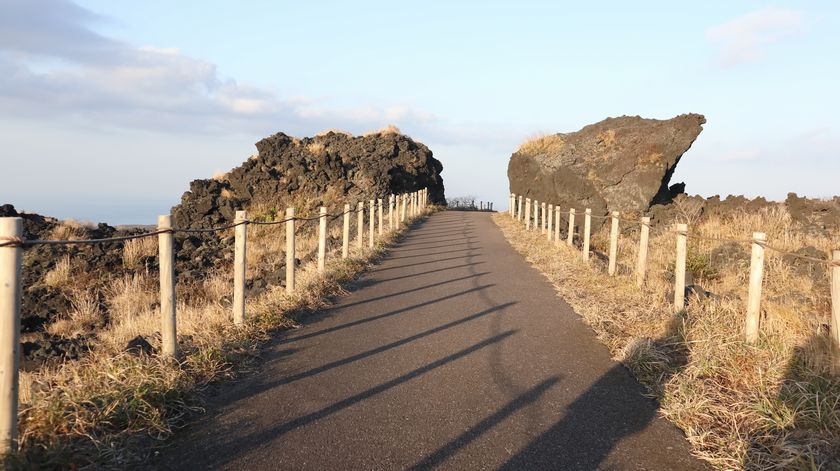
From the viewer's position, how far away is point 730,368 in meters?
5.62

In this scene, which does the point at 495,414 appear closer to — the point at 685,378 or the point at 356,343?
the point at 685,378

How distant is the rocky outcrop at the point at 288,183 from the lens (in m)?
30.2

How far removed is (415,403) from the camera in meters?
5.16

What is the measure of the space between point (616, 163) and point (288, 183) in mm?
17758

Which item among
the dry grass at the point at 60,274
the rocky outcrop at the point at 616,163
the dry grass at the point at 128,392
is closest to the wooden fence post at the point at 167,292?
the dry grass at the point at 128,392

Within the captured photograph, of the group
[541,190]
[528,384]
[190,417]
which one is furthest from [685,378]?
[541,190]

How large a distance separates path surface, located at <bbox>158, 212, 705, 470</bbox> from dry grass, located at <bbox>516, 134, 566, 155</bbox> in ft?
66.8

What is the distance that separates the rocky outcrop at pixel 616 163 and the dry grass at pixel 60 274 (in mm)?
18106

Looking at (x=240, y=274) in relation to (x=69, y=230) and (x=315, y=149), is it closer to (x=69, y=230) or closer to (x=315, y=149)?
(x=69, y=230)

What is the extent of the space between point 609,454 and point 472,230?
68.0 feet

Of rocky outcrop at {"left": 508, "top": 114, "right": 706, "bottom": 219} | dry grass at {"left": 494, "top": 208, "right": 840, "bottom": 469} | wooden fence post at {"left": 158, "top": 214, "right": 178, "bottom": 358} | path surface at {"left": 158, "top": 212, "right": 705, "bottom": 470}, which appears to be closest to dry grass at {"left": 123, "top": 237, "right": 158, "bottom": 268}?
path surface at {"left": 158, "top": 212, "right": 705, "bottom": 470}

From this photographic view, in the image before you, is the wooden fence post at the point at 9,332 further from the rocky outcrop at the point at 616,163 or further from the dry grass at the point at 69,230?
the rocky outcrop at the point at 616,163

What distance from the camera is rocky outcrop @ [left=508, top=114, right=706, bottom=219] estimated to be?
76.3 ft

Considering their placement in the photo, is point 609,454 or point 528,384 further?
point 528,384
